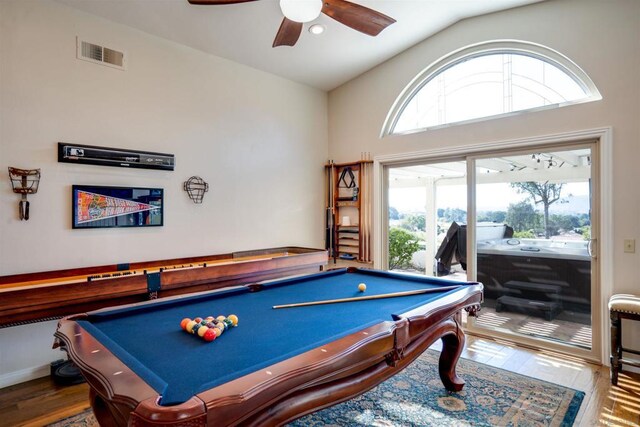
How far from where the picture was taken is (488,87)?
396 centimetres

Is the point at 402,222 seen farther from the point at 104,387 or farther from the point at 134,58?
the point at 104,387

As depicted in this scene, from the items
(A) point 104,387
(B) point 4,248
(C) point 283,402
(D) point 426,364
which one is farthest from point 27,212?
(D) point 426,364

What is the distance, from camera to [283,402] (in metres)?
1.34

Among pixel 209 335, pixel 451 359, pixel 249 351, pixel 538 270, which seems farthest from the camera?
pixel 538 270

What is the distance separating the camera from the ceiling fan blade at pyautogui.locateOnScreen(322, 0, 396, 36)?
2.55 m

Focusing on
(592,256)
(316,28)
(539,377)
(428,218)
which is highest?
(316,28)

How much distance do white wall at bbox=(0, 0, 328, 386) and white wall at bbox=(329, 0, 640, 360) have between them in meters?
1.77

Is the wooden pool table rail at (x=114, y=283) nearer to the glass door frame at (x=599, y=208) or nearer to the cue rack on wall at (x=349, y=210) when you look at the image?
the cue rack on wall at (x=349, y=210)

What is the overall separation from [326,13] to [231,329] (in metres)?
2.26

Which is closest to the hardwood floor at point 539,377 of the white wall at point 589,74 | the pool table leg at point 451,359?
the white wall at point 589,74

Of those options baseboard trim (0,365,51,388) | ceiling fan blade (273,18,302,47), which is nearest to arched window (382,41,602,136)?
ceiling fan blade (273,18,302,47)

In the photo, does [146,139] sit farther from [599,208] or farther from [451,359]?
[599,208]

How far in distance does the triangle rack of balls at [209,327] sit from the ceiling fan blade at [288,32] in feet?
7.29

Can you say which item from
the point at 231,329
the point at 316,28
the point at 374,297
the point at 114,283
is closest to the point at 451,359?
the point at 374,297
